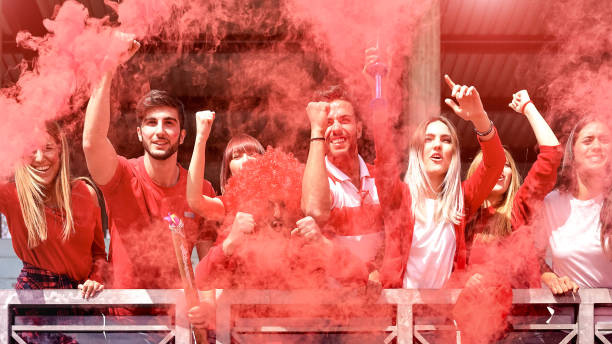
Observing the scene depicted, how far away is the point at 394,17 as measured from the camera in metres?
5.25

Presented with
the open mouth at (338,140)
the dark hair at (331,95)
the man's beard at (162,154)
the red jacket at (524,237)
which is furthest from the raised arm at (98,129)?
the red jacket at (524,237)

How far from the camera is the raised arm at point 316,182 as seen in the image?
11.0 feet

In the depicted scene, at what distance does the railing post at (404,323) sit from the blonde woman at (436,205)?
0.72 feet

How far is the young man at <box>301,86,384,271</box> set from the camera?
3.36 metres

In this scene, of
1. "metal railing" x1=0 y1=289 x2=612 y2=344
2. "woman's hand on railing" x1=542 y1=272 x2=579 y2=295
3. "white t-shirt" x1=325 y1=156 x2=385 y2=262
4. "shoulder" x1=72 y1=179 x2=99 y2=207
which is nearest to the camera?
"metal railing" x1=0 y1=289 x2=612 y2=344

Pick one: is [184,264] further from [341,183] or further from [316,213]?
[341,183]

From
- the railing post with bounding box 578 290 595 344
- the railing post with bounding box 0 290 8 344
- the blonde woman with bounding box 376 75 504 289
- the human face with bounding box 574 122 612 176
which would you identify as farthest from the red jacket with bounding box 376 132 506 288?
the railing post with bounding box 0 290 8 344

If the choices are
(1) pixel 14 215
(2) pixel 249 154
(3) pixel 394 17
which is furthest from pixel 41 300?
(3) pixel 394 17

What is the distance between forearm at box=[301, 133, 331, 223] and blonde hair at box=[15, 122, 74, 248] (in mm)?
1192

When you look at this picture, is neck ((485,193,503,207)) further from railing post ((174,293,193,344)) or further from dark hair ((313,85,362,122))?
railing post ((174,293,193,344))

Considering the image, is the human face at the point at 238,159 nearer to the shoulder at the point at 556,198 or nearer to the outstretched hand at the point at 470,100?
the outstretched hand at the point at 470,100

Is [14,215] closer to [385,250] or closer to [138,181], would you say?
[138,181]

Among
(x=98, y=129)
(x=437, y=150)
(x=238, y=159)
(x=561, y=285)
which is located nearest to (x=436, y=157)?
(x=437, y=150)

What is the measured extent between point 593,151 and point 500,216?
558 mm
